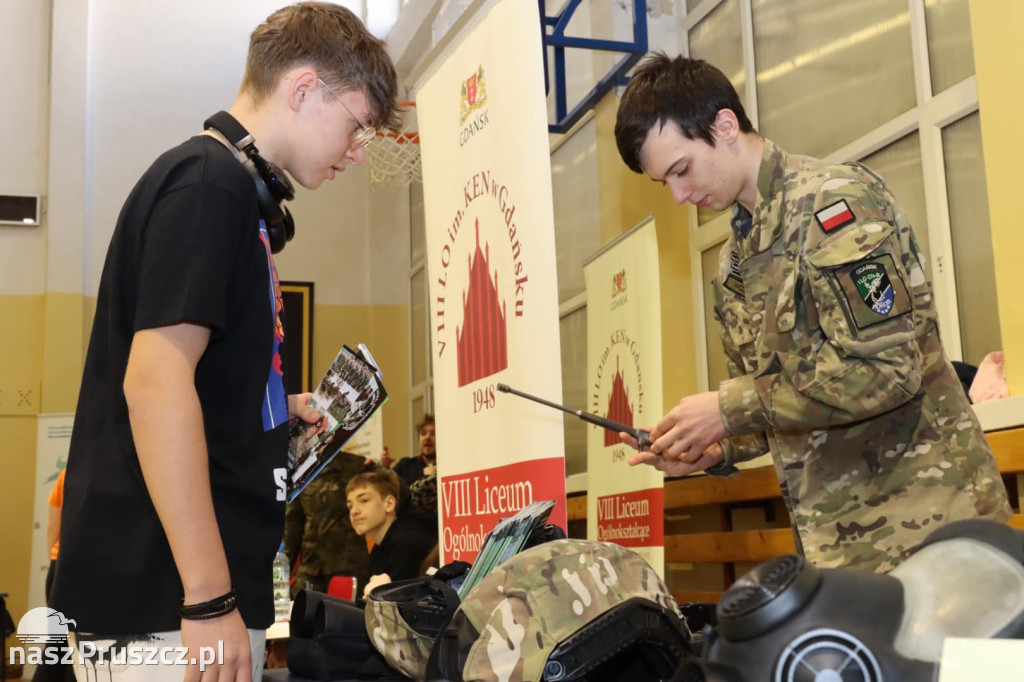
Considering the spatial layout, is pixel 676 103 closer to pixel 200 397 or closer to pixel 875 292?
pixel 875 292

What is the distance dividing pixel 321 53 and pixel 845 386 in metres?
0.88

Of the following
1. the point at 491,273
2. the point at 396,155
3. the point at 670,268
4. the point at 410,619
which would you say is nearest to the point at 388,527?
the point at 670,268

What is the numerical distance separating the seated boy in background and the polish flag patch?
2.88 meters

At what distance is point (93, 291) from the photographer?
908 cm

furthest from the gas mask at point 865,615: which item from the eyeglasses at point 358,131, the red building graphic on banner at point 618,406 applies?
the red building graphic on banner at point 618,406

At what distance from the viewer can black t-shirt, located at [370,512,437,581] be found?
13.7 ft

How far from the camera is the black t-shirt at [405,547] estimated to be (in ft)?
13.7

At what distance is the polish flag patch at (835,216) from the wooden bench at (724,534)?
208 centimetres

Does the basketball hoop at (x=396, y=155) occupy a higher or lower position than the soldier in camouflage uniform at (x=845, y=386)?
higher

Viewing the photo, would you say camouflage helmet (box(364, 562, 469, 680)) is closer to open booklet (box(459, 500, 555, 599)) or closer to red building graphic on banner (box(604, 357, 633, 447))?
open booklet (box(459, 500, 555, 599))

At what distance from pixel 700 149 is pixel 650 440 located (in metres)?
0.53

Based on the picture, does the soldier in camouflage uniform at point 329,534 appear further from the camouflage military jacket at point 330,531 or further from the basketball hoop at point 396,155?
the basketball hoop at point 396,155

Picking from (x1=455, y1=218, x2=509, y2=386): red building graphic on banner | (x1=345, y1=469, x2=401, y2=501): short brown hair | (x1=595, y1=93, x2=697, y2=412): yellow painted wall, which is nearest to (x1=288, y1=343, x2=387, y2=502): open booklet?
(x1=455, y1=218, x2=509, y2=386): red building graphic on banner

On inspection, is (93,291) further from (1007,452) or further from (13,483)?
(1007,452)
